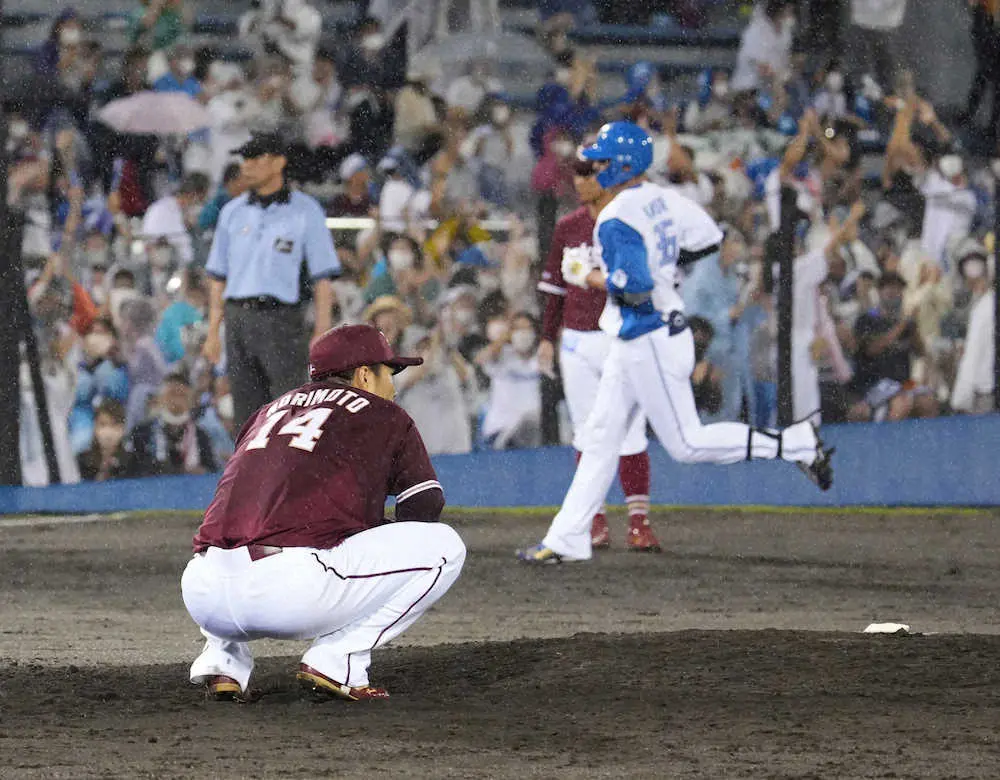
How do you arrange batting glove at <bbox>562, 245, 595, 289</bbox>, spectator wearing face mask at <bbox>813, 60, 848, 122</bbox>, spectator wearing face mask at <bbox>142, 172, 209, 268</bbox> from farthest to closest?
spectator wearing face mask at <bbox>813, 60, 848, 122</bbox> → spectator wearing face mask at <bbox>142, 172, 209, 268</bbox> → batting glove at <bbox>562, 245, 595, 289</bbox>

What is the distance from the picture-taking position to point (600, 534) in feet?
35.2

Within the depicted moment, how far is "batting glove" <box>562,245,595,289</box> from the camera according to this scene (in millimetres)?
10039

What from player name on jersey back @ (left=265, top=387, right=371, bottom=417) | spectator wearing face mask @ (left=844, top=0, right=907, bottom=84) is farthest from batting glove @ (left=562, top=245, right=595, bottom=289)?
spectator wearing face mask @ (left=844, top=0, right=907, bottom=84)

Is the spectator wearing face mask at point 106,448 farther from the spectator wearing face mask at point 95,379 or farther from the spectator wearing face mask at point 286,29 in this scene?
the spectator wearing face mask at point 286,29

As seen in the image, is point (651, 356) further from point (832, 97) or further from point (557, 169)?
point (832, 97)

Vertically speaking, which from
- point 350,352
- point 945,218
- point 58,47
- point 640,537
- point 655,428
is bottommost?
point 640,537

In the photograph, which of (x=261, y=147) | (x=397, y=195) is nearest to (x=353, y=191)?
(x=397, y=195)

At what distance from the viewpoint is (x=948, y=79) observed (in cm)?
1633

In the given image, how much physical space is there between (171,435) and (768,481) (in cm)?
432

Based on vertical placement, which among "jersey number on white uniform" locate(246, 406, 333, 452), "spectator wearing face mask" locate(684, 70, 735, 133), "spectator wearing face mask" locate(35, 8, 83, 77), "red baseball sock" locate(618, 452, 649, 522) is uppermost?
"spectator wearing face mask" locate(35, 8, 83, 77)

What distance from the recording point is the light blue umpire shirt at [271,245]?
11273 mm

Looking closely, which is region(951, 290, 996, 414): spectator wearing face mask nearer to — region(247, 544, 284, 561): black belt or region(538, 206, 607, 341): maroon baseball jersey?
region(538, 206, 607, 341): maroon baseball jersey

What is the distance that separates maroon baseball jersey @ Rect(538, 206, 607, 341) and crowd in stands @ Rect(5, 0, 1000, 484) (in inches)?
105

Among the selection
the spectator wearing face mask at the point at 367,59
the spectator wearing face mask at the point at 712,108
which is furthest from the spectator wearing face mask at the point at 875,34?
the spectator wearing face mask at the point at 367,59
